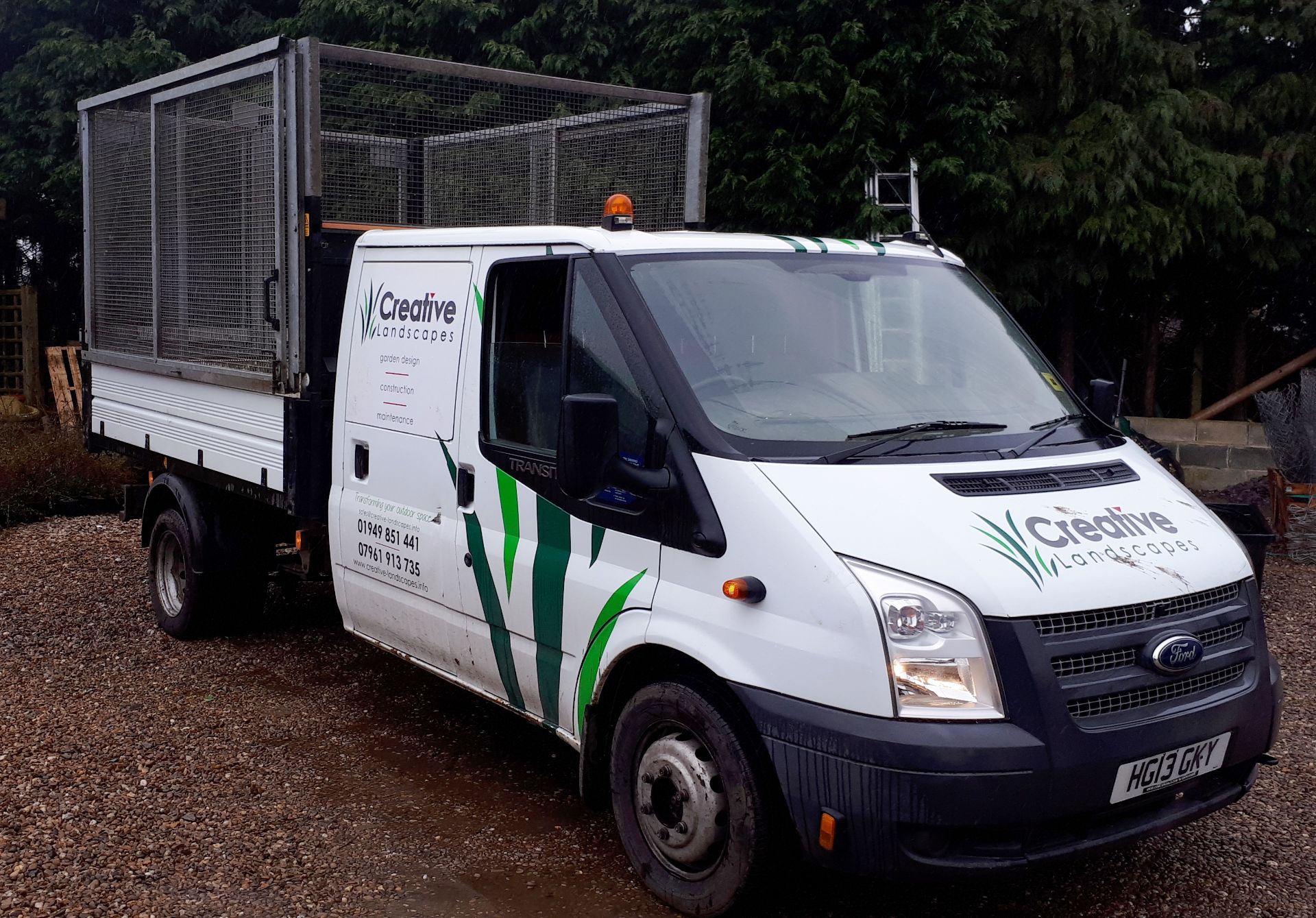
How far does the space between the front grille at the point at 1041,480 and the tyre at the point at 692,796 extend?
93 cm

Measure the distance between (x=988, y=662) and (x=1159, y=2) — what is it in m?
10.3

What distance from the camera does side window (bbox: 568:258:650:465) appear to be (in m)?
3.91

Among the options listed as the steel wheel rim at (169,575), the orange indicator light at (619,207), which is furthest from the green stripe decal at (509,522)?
the steel wheel rim at (169,575)

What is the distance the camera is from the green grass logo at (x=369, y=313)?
5219 mm

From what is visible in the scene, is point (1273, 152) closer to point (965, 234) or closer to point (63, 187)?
point (965, 234)

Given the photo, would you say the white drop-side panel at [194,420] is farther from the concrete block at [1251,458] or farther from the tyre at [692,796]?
the concrete block at [1251,458]

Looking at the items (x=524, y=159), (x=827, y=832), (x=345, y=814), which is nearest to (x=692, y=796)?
(x=827, y=832)

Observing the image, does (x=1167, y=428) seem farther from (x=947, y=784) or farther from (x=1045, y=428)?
(x=947, y=784)

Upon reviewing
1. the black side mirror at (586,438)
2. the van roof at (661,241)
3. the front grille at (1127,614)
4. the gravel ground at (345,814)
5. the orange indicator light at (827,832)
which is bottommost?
the gravel ground at (345,814)

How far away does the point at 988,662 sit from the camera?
3.26 m

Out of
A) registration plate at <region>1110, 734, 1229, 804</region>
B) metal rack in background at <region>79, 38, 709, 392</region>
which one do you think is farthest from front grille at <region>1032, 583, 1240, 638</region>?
metal rack in background at <region>79, 38, 709, 392</region>

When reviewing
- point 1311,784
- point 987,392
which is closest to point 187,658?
point 987,392

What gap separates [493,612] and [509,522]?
0.35m

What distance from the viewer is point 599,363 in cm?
409
